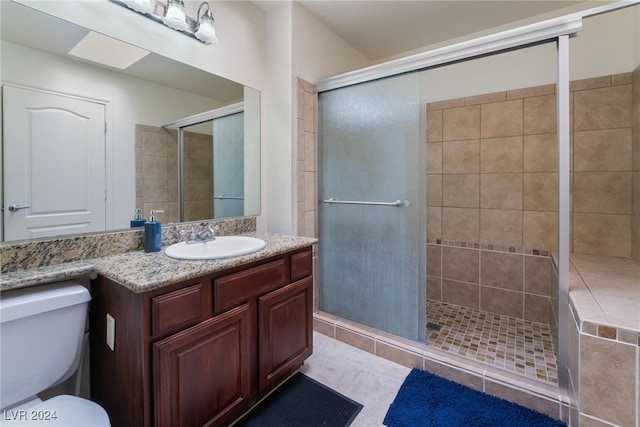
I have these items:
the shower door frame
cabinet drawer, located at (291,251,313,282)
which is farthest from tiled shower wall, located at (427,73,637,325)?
cabinet drawer, located at (291,251,313,282)

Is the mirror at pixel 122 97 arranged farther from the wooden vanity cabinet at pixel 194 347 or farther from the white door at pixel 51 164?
the wooden vanity cabinet at pixel 194 347

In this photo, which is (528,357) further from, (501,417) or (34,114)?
(34,114)

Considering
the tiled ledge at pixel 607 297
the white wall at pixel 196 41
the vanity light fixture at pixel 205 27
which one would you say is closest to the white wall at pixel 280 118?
the white wall at pixel 196 41

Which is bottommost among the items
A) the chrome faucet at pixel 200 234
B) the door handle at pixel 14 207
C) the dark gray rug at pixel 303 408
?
the dark gray rug at pixel 303 408

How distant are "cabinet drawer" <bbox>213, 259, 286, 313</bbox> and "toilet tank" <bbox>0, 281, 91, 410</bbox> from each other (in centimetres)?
47

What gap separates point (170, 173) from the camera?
1613 mm

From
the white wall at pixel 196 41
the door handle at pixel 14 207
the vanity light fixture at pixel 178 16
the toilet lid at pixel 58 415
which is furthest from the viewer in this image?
the vanity light fixture at pixel 178 16

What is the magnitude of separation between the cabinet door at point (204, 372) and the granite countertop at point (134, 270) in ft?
0.71

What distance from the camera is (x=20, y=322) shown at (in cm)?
94

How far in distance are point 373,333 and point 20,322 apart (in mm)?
1678

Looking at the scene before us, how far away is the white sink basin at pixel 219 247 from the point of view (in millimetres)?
1364

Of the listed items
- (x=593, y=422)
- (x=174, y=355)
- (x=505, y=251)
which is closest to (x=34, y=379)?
(x=174, y=355)

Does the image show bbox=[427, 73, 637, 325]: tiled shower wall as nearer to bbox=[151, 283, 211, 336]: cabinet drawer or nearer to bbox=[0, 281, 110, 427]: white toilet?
bbox=[151, 283, 211, 336]: cabinet drawer

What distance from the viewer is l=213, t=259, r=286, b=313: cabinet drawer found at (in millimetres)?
1192
